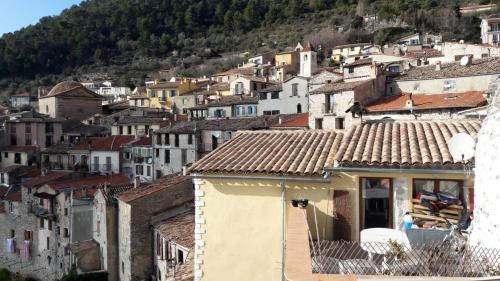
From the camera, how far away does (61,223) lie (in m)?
36.6

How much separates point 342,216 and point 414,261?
9.47ft

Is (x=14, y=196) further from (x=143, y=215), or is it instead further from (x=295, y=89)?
(x=295, y=89)

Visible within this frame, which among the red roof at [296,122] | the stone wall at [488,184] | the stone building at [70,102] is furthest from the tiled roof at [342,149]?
the stone building at [70,102]

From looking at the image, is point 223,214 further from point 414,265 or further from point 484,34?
point 484,34

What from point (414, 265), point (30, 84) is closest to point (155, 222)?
point (414, 265)

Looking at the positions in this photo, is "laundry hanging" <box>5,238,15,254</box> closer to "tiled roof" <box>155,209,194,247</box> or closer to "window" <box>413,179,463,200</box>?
"tiled roof" <box>155,209,194,247</box>

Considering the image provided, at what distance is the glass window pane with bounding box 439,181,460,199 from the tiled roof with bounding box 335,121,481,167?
0.47 metres

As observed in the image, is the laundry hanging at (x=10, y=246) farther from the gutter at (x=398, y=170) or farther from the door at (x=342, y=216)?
the gutter at (x=398, y=170)

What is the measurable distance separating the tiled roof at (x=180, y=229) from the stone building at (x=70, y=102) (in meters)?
45.0

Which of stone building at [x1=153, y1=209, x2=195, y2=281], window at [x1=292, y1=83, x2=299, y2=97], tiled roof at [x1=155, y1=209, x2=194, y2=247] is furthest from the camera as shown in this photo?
window at [x1=292, y1=83, x2=299, y2=97]

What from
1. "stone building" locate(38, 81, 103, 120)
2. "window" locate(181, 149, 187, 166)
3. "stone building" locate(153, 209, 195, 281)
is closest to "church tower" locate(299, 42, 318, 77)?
"window" locate(181, 149, 187, 166)

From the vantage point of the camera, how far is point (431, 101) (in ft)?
114

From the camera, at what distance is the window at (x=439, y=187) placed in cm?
884

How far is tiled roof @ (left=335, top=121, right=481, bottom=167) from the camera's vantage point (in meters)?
9.01
